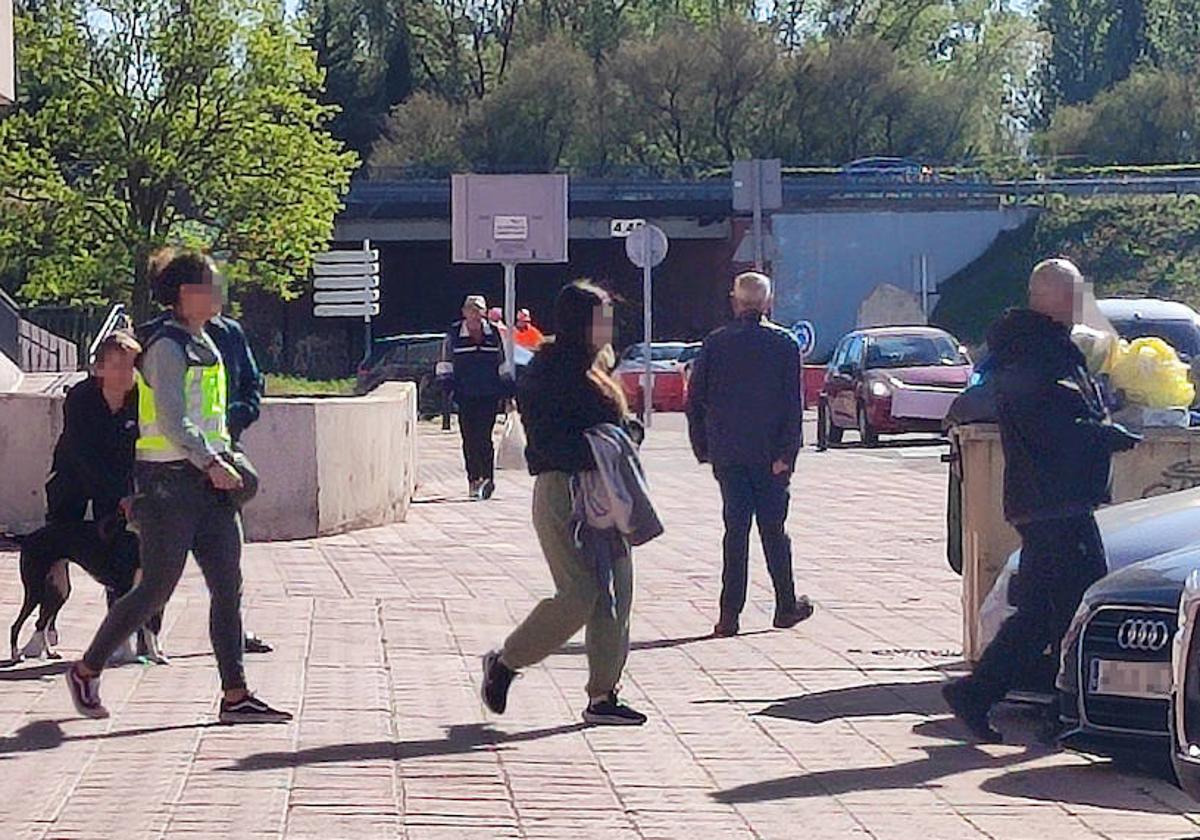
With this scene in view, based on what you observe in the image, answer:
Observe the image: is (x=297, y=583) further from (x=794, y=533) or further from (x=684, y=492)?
(x=684, y=492)

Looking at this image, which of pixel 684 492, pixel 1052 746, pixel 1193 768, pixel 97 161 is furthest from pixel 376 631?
pixel 97 161

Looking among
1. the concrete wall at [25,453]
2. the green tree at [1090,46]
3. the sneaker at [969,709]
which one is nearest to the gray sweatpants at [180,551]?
the sneaker at [969,709]

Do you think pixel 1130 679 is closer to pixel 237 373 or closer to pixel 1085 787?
pixel 1085 787

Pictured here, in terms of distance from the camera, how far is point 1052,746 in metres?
8.70

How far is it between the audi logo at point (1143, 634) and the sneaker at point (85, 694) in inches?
149

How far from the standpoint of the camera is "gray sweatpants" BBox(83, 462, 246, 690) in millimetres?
8656

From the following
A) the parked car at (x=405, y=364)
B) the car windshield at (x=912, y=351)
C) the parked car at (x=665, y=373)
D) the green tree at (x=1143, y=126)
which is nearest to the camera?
the car windshield at (x=912, y=351)

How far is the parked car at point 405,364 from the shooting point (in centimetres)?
4097

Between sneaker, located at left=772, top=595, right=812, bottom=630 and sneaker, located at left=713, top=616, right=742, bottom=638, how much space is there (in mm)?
329

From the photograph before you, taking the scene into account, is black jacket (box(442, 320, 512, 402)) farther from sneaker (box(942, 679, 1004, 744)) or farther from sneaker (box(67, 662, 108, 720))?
sneaker (box(942, 679, 1004, 744))

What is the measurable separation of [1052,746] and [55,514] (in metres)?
4.38

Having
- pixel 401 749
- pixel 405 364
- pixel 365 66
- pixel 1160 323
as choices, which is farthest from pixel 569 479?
pixel 365 66

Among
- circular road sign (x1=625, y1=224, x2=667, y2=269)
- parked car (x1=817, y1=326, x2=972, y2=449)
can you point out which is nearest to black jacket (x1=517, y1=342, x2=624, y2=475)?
parked car (x1=817, y1=326, x2=972, y2=449)

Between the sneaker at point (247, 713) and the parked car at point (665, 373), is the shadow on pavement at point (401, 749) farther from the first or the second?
the parked car at point (665, 373)
